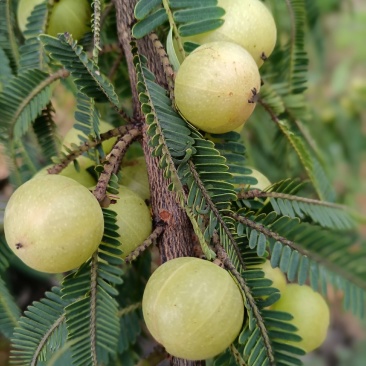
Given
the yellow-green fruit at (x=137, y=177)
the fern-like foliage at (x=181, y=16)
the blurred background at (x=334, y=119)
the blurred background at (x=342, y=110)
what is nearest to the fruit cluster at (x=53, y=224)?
the yellow-green fruit at (x=137, y=177)

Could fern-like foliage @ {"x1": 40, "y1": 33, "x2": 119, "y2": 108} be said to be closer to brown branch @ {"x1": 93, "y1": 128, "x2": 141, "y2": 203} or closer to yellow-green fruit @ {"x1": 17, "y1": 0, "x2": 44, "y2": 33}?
brown branch @ {"x1": 93, "y1": 128, "x2": 141, "y2": 203}

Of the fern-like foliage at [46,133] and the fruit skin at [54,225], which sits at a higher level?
the fruit skin at [54,225]

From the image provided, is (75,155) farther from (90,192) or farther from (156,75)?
(156,75)

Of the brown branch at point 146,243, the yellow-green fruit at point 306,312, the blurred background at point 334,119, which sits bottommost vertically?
the blurred background at point 334,119

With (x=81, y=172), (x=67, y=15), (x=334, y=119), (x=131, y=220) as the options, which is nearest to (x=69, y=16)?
(x=67, y=15)

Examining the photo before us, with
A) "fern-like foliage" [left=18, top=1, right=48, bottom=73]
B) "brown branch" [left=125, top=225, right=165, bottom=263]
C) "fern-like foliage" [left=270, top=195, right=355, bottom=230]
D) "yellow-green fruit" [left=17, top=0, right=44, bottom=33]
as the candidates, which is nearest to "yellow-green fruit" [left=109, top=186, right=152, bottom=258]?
"brown branch" [left=125, top=225, right=165, bottom=263]

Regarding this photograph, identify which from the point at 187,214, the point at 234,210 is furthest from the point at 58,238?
the point at 234,210

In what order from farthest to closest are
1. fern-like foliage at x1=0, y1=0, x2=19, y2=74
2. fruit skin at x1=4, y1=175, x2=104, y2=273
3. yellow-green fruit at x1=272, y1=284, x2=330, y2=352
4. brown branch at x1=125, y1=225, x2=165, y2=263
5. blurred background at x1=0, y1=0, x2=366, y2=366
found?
blurred background at x1=0, y1=0, x2=366, y2=366 → fern-like foliage at x1=0, y1=0, x2=19, y2=74 → yellow-green fruit at x1=272, y1=284, x2=330, y2=352 → brown branch at x1=125, y1=225, x2=165, y2=263 → fruit skin at x1=4, y1=175, x2=104, y2=273

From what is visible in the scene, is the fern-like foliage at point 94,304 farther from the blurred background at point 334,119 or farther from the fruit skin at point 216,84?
the blurred background at point 334,119
